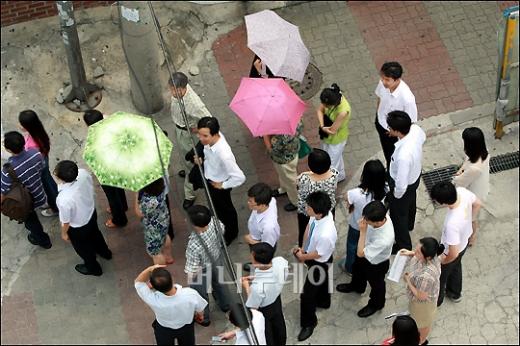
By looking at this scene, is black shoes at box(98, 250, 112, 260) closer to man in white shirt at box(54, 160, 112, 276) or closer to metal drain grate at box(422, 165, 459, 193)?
man in white shirt at box(54, 160, 112, 276)

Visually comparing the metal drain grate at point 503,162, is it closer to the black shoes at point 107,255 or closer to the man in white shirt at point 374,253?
the man in white shirt at point 374,253

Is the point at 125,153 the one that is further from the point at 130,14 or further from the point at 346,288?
the point at 346,288

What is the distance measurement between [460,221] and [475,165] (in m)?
0.74

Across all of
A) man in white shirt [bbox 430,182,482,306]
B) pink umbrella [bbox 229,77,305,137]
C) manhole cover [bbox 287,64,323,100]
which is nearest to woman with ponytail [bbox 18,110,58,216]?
pink umbrella [bbox 229,77,305,137]

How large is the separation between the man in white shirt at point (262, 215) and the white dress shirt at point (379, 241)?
848mm

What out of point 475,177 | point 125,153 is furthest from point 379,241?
point 125,153

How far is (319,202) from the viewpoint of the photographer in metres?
7.32

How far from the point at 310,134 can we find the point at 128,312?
2.96 metres

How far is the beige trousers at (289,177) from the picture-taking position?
29.2ft

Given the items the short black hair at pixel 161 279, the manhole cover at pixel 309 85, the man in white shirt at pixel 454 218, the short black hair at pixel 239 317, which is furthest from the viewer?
the manhole cover at pixel 309 85

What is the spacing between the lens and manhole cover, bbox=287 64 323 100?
10547 mm

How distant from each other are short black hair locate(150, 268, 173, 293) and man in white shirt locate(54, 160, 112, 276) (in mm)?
1437

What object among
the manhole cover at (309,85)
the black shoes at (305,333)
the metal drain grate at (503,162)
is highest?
the manhole cover at (309,85)

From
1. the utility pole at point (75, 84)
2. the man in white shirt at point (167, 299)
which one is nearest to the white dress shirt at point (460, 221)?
the man in white shirt at point (167, 299)
